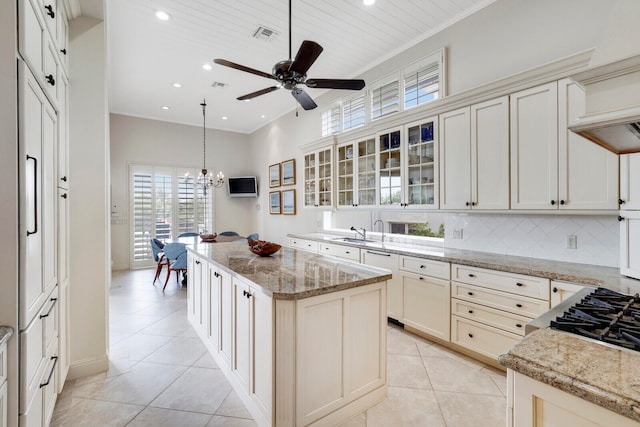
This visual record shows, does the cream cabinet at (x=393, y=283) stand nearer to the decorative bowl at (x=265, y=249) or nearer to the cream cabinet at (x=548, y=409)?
the decorative bowl at (x=265, y=249)

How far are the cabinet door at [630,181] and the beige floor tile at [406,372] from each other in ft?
6.01

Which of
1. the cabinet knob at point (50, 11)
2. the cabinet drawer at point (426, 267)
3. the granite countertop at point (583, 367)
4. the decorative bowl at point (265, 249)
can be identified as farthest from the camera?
the cabinet drawer at point (426, 267)

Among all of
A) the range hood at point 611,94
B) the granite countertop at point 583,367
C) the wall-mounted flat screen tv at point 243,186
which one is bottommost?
the granite countertop at point 583,367

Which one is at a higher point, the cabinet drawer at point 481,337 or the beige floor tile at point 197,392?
the cabinet drawer at point 481,337

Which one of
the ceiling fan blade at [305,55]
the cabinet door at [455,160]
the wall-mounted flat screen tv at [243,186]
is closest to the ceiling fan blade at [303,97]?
the ceiling fan blade at [305,55]

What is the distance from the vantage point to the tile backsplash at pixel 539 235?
2.31 meters

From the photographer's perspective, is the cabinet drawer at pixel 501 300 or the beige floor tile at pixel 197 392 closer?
the beige floor tile at pixel 197 392

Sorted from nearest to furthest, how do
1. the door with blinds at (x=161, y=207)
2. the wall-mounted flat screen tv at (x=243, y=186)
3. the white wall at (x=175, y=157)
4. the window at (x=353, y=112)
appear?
the window at (x=353, y=112) → the white wall at (x=175, y=157) → the door with blinds at (x=161, y=207) → the wall-mounted flat screen tv at (x=243, y=186)

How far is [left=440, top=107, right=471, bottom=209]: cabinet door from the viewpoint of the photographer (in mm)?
2857

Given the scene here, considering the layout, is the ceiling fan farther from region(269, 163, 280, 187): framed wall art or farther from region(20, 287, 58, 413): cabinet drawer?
region(269, 163, 280, 187): framed wall art

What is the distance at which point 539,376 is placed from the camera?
0.81 meters

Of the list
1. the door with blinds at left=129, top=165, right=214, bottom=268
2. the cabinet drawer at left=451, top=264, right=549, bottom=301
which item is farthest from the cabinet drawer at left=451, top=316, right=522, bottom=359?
the door with blinds at left=129, top=165, right=214, bottom=268

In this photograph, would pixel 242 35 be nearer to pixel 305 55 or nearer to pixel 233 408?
pixel 305 55

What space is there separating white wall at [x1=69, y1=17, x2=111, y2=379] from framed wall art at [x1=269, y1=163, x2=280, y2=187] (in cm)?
426
